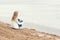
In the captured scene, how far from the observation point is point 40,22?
2840 mm

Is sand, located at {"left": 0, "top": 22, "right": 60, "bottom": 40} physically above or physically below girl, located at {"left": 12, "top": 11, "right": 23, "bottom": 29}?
below

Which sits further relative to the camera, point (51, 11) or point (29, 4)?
point (29, 4)

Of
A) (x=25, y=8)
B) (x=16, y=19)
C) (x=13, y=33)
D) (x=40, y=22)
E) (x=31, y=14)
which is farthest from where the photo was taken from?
(x=25, y=8)

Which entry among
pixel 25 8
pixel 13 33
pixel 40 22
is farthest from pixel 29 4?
pixel 13 33

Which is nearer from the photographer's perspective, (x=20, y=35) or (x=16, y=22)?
(x=20, y=35)

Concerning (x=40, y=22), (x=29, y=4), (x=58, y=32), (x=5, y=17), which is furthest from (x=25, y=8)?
(x=58, y=32)

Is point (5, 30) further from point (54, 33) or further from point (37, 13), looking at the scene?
point (37, 13)

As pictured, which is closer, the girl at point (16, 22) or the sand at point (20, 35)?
the sand at point (20, 35)

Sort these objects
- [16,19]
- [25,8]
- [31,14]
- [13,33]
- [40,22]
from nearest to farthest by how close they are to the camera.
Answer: [13,33]
[16,19]
[40,22]
[31,14]
[25,8]

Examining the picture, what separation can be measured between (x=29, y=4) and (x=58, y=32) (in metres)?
1.03

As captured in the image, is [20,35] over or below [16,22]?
below

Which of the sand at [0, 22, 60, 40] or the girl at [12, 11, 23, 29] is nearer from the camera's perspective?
the sand at [0, 22, 60, 40]

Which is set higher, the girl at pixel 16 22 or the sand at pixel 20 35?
the girl at pixel 16 22

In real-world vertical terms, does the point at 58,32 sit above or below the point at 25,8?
below
